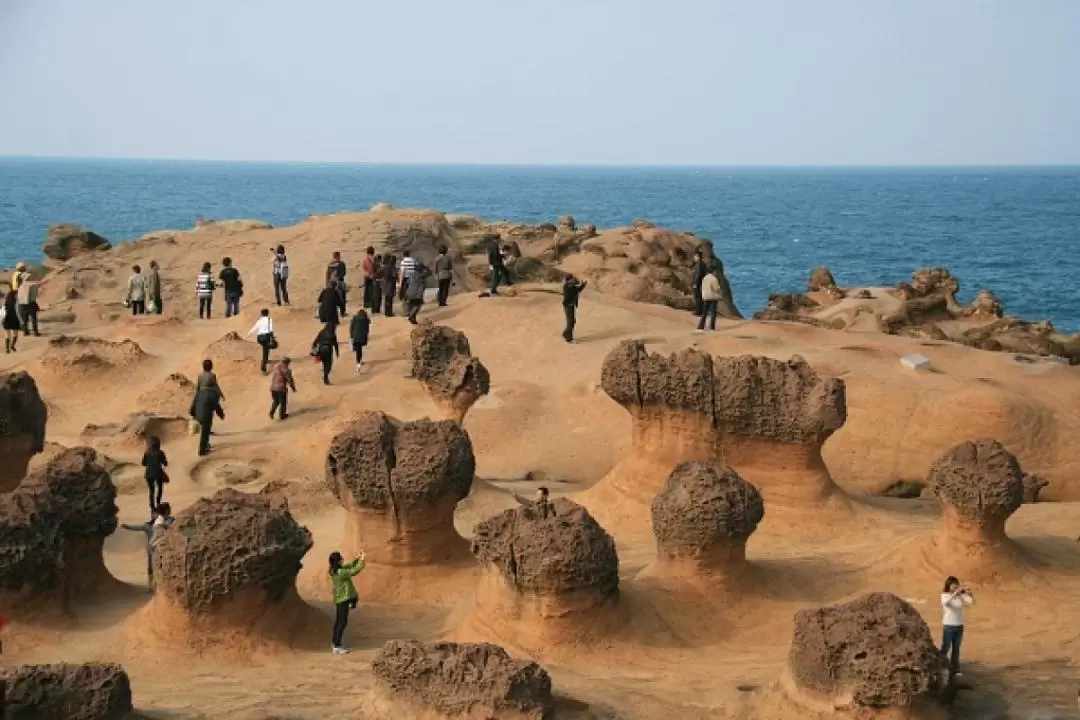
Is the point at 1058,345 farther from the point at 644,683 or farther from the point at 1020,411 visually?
the point at 644,683

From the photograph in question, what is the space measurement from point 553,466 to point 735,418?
4459 millimetres

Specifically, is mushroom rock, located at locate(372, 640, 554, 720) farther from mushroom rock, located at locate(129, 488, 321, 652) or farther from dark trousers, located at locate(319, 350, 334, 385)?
dark trousers, located at locate(319, 350, 334, 385)

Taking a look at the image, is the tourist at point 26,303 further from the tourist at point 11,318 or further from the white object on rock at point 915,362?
the white object on rock at point 915,362

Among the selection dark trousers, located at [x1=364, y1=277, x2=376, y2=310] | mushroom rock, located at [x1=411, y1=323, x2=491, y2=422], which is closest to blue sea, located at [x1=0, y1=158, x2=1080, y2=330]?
dark trousers, located at [x1=364, y1=277, x2=376, y2=310]

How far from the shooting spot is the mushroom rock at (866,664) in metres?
8.73

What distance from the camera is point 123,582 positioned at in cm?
1355


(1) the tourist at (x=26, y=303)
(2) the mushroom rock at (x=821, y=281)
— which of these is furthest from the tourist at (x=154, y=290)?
(2) the mushroom rock at (x=821, y=281)

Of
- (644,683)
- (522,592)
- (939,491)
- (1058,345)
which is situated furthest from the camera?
(1058,345)

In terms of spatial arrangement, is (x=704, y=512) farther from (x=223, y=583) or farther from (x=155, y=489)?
(x=155, y=489)

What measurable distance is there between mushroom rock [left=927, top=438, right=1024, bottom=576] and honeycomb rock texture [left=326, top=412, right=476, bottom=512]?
494 centimetres

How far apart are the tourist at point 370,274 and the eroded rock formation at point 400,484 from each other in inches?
424

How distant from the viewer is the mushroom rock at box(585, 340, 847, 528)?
1494cm

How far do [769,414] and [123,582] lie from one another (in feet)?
25.0

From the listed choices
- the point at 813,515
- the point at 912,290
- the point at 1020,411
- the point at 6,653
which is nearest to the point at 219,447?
the point at 6,653
